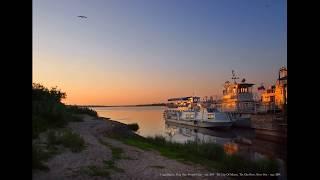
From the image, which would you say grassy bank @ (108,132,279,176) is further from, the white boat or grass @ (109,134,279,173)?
the white boat

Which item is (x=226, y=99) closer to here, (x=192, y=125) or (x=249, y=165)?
(x=192, y=125)

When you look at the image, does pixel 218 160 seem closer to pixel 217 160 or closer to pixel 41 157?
pixel 217 160

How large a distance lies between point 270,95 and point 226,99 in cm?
1144

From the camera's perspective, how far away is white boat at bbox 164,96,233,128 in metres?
30.8

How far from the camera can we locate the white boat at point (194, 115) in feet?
101

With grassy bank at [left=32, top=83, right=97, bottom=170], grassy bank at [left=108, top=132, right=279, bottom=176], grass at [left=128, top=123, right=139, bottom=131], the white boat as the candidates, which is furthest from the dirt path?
the white boat

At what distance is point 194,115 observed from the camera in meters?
33.0

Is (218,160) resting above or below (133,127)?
above

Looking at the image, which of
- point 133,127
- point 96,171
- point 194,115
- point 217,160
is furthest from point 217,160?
point 194,115

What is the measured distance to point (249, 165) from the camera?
9742 millimetres

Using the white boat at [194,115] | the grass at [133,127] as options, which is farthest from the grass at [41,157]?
the white boat at [194,115]

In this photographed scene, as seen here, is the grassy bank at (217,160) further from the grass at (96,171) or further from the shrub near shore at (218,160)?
the grass at (96,171)

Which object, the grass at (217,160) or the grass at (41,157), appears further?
the grass at (217,160)
